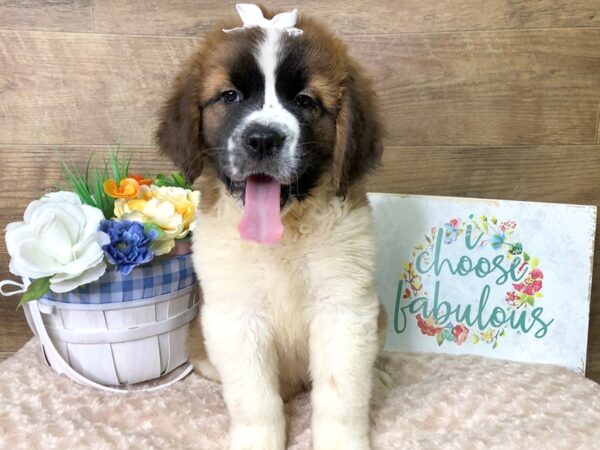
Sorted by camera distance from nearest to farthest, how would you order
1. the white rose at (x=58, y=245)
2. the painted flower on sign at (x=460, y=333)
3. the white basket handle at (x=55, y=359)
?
the white rose at (x=58, y=245) < the white basket handle at (x=55, y=359) < the painted flower on sign at (x=460, y=333)

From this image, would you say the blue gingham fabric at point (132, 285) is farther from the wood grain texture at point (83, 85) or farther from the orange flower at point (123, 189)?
the wood grain texture at point (83, 85)

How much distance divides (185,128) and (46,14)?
110 cm

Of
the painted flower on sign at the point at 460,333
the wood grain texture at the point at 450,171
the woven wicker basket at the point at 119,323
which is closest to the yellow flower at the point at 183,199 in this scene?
the woven wicker basket at the point at 119,323

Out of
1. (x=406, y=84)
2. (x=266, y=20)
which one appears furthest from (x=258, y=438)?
(x=406, y=84)

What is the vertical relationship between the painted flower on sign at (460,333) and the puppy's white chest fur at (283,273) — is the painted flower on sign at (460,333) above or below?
below

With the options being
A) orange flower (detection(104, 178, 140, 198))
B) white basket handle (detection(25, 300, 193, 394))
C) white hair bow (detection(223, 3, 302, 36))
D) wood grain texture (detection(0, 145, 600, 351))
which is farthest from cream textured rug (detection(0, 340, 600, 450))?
white hair bow (detection(223, 3, 302, 36))

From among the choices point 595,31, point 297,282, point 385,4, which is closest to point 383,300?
point 297,282

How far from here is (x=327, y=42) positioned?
1356 mm

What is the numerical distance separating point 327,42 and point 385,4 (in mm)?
825

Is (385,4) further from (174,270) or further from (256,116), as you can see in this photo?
(174,270)

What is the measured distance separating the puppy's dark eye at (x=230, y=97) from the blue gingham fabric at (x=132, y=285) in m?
0.59

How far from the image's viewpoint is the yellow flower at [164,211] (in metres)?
1.65

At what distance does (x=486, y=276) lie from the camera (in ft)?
6.45

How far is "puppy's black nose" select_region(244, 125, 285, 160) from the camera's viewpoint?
3.92 feet
